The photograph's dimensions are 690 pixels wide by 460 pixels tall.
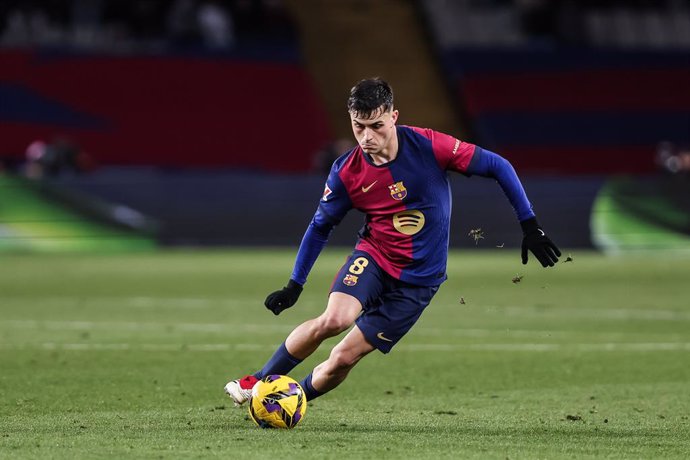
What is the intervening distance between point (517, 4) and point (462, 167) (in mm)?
26016

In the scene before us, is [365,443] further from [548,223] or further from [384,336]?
[548,223]

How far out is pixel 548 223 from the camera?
24781 mm

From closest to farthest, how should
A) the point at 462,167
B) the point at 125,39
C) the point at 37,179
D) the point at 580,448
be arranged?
the point at 580,448 → the point at 462,167 → the point at 37,179 → the point at 125,39

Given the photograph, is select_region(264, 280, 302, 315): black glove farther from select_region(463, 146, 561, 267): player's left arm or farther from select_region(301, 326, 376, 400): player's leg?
select_region(463, 146, 561, 267): player's left arm

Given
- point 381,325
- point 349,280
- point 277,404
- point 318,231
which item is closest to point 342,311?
point 349,280

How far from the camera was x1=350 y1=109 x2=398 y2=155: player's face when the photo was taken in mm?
8062

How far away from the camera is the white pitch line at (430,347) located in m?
12.9

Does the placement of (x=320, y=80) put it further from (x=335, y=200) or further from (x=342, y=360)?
(x=342, y=360)

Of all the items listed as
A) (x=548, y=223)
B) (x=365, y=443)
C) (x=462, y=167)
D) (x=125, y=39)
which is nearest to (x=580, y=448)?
(x=365, y=443)

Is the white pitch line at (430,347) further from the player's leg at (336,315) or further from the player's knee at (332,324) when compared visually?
the player's knee at (332,324)

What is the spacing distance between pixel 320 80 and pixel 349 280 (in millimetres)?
25728

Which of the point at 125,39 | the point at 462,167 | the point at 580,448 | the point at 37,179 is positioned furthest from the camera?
the point at 125,39

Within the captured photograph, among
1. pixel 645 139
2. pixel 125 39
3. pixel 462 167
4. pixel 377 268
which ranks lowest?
pixel 645 139

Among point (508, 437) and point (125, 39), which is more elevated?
point (508, 437)
